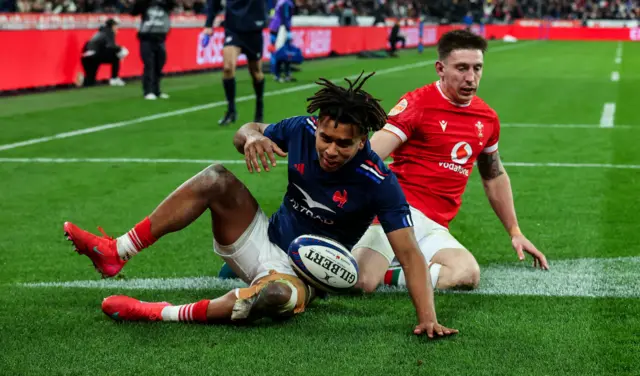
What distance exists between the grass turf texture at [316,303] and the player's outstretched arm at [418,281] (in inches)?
3.3

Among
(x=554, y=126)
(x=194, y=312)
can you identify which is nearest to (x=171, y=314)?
(x=194, y=312)

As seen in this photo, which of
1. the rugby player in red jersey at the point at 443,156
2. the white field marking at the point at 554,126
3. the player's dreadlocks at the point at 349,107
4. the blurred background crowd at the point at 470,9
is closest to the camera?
the player's dreadlocks at the point at 349,107

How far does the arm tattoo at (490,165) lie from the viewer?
21.5 ft

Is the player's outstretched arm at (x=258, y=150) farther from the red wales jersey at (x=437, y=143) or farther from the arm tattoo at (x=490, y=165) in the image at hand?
the arm tattoo at (x=490, y=165)

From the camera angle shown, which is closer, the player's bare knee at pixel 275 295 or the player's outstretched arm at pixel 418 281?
the player's outstretched arm at pixel 418 281

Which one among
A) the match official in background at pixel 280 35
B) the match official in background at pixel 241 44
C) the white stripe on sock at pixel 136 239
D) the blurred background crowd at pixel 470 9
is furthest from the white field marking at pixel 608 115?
the blurred background crowd at pixel 470 9

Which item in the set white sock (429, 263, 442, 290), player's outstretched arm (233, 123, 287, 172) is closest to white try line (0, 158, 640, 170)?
white sock (429, 263, 442, 290)

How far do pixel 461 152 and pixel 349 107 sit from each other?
178 cm

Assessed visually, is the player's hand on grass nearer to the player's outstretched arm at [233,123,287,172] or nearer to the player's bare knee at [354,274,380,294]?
the player's outstretched arm at [233,123,287,172]

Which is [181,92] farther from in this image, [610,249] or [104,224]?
[610,249]

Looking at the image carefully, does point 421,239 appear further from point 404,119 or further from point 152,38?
point 152,38

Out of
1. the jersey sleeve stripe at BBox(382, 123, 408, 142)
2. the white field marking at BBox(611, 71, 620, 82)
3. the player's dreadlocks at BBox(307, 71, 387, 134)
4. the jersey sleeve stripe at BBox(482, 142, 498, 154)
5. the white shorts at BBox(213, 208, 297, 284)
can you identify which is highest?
the player's dreadlocks at BBox(307, 71, 387, 134)

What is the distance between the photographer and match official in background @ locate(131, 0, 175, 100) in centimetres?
1825

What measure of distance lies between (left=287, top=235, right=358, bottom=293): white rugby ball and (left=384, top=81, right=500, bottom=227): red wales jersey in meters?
1.42
